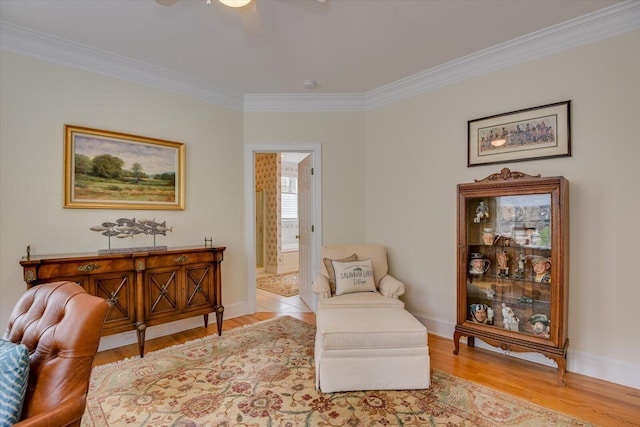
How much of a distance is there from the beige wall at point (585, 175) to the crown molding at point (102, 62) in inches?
98.1

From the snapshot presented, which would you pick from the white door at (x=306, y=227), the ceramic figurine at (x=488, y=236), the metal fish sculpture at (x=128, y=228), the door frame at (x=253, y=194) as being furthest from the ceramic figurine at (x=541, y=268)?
the metal fish sculpture at (x=128, y=228)

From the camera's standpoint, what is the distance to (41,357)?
1.18 metres

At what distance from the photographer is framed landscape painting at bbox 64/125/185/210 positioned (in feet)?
9.12

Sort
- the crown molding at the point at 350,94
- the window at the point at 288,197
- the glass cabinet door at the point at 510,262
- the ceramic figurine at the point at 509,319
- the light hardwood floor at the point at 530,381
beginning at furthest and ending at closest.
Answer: the window at the point at 288,197 → the ceramic figurine at the point at 509,319 → the glass cabinet door at the point at 510,262 → the crown molding at the point at 350,94 → the light hardwood floor at the point at 530,381

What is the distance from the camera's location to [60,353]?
3.81 ft

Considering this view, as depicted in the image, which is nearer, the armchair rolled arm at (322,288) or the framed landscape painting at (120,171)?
the framed landscape painting at (120,171)

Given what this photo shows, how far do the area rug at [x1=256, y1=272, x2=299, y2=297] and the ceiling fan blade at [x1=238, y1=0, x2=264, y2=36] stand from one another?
3.79 metres

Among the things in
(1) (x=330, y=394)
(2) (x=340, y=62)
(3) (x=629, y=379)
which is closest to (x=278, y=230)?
(2) (x=340, y=62)

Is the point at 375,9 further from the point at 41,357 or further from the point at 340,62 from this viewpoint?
the point at 41,357

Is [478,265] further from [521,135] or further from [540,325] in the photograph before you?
[521,135]

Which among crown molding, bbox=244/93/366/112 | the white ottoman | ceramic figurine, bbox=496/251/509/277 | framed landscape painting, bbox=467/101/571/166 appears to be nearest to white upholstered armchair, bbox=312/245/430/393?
the white ottoman

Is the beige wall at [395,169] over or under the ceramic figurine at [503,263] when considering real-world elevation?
over

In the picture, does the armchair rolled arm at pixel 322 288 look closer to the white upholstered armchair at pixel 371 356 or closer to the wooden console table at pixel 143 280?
the white upholstered armchair at pixel 371 356

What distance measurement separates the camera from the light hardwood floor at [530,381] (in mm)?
1997
